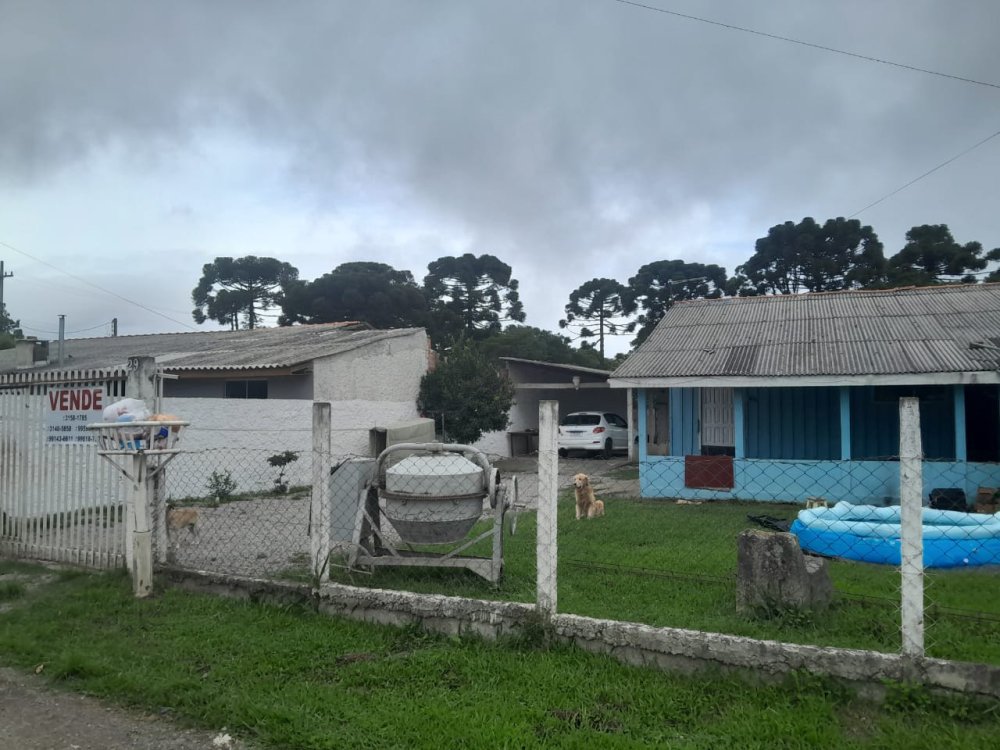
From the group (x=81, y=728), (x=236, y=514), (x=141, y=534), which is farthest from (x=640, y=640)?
(x=236, y=514)

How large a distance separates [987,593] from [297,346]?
51.1ft

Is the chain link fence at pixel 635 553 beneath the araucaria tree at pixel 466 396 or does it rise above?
beneath

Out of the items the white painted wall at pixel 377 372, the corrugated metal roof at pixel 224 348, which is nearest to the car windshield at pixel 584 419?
the white painted wall at pixel 377 372

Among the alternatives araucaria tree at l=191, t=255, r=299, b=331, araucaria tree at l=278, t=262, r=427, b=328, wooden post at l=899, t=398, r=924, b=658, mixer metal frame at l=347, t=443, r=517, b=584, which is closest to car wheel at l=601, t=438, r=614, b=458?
mixer metal frame at l=347, t=443, r=517, b=584

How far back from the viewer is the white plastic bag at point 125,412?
213 inches

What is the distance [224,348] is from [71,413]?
13076 mm

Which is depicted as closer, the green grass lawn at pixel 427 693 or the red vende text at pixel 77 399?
the green grass lawn at pixel 427 693

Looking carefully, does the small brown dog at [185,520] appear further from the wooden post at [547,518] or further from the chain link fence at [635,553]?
the wooden post at [547,518]

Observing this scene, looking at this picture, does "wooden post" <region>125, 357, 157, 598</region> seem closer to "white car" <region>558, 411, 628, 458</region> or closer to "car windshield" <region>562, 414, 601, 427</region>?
"white car" <region>558, 411, 628, 458</region>

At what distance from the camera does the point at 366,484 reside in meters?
5.85

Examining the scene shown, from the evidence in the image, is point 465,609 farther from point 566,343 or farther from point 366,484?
point 566,343

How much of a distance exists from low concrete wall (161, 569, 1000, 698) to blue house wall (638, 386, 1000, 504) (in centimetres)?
736

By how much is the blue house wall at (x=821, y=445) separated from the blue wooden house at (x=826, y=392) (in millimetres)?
19

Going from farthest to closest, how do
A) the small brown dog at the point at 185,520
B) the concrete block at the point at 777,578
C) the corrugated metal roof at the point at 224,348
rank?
the corrugated metal roof at the point at 224,348
the small brown dog at the point at 185,520
the concrete block at the point at 777,578
